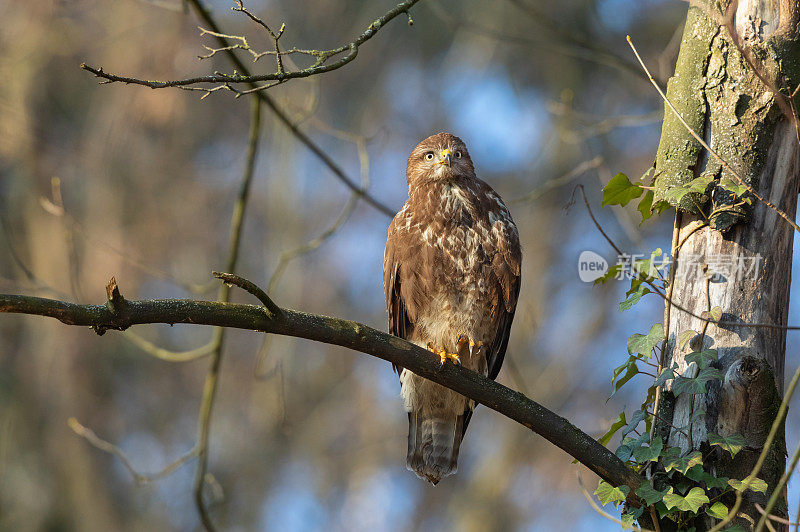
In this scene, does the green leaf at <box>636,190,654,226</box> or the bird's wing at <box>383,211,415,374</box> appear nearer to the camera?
the green leaf at <box>636,190,654,226</box>

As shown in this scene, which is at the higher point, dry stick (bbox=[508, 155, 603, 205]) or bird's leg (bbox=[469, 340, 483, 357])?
dry stick (bbox=[508, 155, 603, 205])

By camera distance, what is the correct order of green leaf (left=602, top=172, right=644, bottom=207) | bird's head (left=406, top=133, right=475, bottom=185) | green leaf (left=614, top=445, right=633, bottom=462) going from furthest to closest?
bird's head (left=406, top=133, right=475, bottom=185) → green leaf (left=602, top=172, right=644, bottom=207) → green leaf (left=614, top=445, right=633, bottom=462)

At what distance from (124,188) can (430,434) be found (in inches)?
290

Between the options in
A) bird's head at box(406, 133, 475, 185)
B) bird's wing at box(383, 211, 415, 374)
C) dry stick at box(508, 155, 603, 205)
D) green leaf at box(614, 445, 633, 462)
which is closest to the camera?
green leaf at box(614, 445, 633, 462)

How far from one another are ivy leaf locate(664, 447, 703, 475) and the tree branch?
116mm

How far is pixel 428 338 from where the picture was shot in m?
3.87

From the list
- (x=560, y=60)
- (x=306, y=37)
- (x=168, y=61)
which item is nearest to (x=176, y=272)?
(x=168, y=61)

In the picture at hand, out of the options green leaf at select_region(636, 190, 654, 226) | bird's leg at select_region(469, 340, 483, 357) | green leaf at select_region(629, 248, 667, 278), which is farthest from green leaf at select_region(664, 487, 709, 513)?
bird's leg at select_region(469, 340, 483, 357)

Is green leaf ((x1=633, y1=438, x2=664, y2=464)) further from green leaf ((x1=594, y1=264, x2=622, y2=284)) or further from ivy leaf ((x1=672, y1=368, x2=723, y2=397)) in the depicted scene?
green leaf ((x1=594, y1=264, x2=622, y2=284))

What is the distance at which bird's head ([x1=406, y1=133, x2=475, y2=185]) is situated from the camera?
13.1 ft

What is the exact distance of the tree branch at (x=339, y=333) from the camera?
83.3 inches

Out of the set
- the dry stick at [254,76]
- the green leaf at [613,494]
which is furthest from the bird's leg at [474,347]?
the dry stick at [254,76]

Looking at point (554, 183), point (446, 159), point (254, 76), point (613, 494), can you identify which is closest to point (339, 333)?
point (254, 76)

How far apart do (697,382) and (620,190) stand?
0.78 meters
